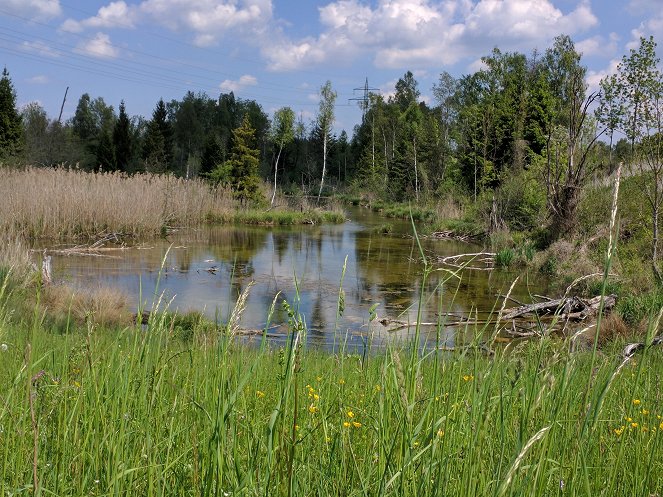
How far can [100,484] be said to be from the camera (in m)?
1.70

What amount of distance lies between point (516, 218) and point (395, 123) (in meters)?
40.0

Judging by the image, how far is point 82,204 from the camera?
59.0ft

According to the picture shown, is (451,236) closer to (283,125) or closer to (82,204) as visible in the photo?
(82,204)

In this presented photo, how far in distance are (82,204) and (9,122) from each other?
65.8 ft

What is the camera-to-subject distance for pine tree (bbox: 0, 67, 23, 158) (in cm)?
3388

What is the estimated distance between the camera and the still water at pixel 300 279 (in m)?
10.5

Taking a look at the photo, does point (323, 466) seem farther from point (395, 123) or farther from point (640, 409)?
point (395, 123)

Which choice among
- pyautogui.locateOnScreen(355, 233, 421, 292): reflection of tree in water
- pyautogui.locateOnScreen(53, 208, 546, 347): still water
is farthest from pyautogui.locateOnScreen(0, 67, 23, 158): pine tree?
pyautogui.locateOnScreen(355, 233, 421, 292): reflection of tree in water

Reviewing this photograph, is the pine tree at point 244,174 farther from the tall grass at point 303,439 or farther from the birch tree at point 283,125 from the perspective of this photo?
the tall grass at point 303,439

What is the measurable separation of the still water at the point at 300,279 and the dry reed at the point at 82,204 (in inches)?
42.8

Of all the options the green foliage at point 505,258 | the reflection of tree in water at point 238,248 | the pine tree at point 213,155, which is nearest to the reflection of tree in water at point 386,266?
the green foliage at point 505,258

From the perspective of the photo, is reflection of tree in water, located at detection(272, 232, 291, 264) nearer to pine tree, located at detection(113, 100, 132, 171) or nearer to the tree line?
the tree line

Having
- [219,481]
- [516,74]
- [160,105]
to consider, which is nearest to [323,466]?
[219,481]

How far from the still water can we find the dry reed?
42.8 inches
